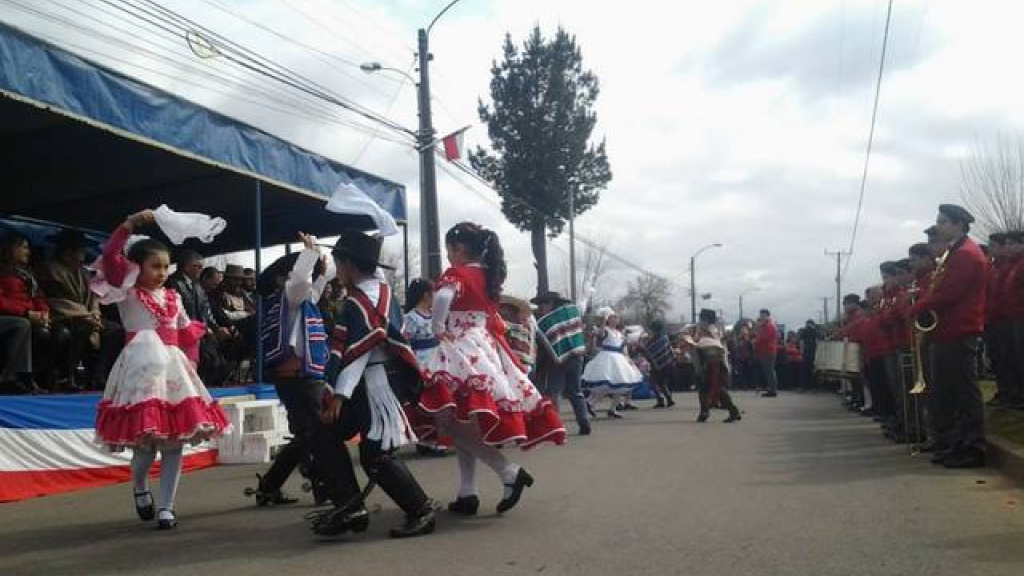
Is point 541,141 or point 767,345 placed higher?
point 541,141

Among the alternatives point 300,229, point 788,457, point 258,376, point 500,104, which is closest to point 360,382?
point 788,457

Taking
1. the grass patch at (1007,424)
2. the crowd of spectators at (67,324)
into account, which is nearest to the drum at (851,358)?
the grass patch at (1007,424)

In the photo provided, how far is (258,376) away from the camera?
11.1 m

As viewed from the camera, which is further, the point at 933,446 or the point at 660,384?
the point at 660,384

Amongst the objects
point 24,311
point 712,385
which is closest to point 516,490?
point 24,311

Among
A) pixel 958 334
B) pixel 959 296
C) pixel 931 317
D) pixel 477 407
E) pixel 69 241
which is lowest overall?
pixel 477 407

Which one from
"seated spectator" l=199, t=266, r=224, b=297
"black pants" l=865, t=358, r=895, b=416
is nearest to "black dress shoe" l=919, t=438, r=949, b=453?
"black pants" l=865, t=358, r=895, b=416

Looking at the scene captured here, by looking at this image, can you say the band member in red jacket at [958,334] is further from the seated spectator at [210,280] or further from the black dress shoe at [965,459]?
the seated spectator at [210,280]

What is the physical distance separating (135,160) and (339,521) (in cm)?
708

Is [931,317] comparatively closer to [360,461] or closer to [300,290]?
[360,461]

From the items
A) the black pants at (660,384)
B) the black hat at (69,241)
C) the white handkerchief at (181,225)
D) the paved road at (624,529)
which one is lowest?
the paved road at (624,529)

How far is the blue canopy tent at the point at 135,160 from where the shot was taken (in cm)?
811

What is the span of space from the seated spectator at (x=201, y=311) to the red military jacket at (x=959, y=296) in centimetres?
702

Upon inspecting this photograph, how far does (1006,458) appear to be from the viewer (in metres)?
7.61
